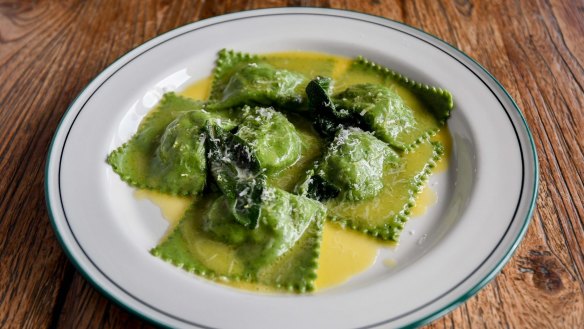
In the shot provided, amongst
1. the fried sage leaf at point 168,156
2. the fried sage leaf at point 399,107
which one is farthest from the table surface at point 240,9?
the fried sage leaf at point 399,107

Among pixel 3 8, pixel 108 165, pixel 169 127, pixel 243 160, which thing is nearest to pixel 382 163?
pixel 243 160

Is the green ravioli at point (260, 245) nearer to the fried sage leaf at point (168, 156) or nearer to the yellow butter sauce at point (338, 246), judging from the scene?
the yellow butter sauce at point (338, 246)

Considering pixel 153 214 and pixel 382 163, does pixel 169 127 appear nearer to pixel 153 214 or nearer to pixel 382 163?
pixel 153 214

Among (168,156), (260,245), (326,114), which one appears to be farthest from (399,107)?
→ (168,156)

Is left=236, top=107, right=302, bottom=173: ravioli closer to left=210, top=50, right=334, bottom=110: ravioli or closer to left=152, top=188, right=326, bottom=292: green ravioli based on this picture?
left=210, top=50, right=334, bottom=110: ravioli

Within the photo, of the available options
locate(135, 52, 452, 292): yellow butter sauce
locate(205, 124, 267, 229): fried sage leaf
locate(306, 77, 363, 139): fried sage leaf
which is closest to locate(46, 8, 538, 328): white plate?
locate(135, 52, 452, 292): yellow butter sauce

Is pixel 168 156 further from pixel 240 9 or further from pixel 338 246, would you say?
pixel 240 9
